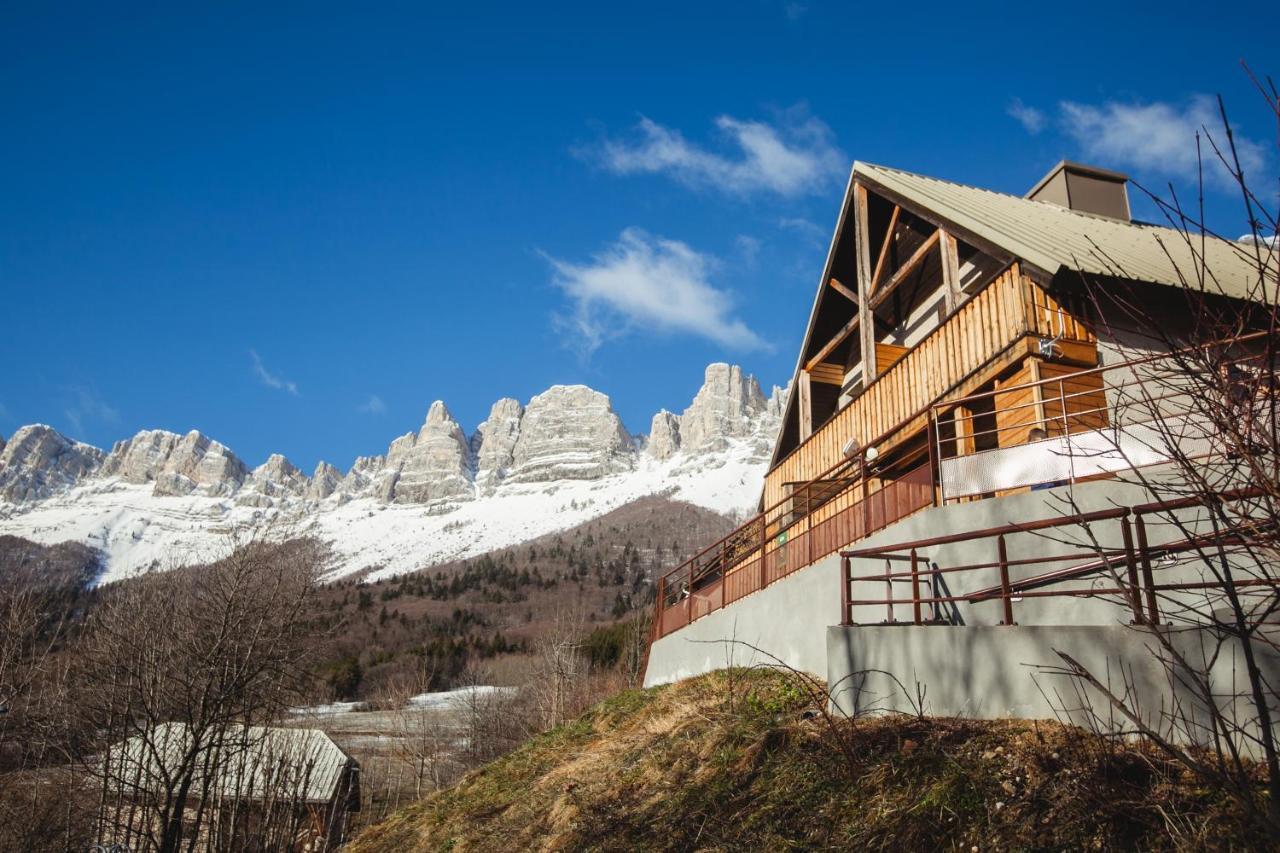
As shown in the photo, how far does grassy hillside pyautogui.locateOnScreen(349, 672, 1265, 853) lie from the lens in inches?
207

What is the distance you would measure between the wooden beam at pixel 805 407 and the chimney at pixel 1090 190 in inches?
306

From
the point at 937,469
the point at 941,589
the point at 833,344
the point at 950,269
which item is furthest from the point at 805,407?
the point at 941,589

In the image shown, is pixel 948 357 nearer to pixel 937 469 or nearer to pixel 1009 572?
pixel 937 469

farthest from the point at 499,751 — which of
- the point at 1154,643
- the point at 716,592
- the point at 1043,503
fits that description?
the point at 1154,643

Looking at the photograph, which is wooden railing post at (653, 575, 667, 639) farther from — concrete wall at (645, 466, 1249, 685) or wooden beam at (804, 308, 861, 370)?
wooden beam at (804, 308, 861, 370)

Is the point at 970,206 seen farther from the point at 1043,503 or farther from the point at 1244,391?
the point at 1244,391

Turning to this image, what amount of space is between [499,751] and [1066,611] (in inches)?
1516

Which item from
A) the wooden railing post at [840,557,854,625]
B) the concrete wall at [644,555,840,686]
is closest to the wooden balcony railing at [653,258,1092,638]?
the concrete wall at [644,555,840,686]

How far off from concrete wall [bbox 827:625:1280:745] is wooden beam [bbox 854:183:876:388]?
32.2 ft

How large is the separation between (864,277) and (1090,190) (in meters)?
7.61

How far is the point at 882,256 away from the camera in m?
19.0

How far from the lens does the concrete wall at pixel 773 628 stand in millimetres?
11156

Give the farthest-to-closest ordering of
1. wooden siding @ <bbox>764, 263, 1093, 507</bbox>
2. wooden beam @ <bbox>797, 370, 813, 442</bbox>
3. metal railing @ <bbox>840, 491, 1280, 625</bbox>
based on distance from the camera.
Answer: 1. wooden beam @ <bbox>797, 370, 813, 442</bbox>
2. wooden siding @ <bbox>764, 263, 1093, 507</bbox>
3. metal railing @ <bbox>840, 491, 1280, 625</bbox>

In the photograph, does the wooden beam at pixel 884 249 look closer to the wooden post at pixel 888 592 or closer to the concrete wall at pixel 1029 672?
the wooden post at pixel 888 592
